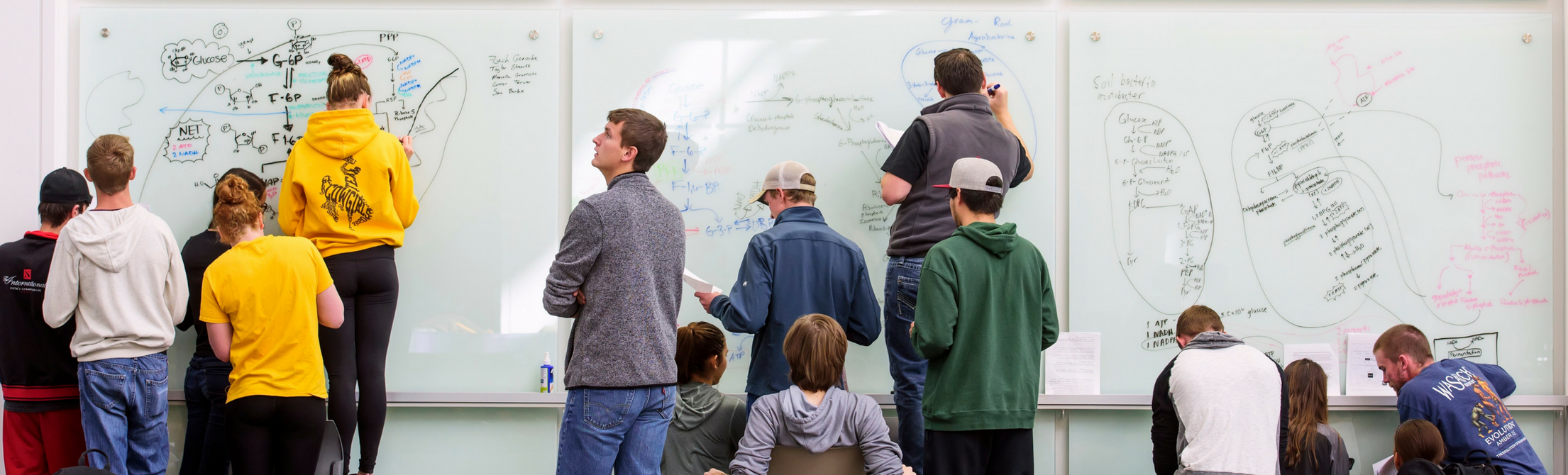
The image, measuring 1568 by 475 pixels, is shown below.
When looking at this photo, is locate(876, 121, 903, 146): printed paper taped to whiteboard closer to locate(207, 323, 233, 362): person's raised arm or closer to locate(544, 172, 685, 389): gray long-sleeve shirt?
locate(544, 172, 685, 389): gray long-sleeve shirt

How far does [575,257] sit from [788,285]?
32.7 inches

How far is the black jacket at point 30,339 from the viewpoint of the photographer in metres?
3.09

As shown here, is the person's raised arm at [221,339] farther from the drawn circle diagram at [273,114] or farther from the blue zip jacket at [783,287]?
the blue zip jacket at [783,287]

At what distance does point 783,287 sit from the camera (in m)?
2.94

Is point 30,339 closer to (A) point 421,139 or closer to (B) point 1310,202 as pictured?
(A) point 421,139

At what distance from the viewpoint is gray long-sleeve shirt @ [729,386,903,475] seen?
8.04 ft

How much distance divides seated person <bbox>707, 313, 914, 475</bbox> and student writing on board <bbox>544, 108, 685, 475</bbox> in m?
0.26

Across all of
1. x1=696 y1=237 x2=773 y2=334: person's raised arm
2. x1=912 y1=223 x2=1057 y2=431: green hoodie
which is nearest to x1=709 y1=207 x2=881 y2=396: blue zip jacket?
x1=696 y1=237 x2=773 y2=334: person's raised arm

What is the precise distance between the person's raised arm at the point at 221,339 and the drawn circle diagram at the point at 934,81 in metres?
2.48

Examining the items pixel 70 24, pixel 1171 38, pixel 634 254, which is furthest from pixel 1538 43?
pixel 70 24

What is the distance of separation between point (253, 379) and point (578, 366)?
3.70ft

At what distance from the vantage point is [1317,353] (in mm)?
3574

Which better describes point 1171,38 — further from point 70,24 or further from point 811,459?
point 70,24

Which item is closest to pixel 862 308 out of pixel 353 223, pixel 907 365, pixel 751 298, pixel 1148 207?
pixel 907 365
